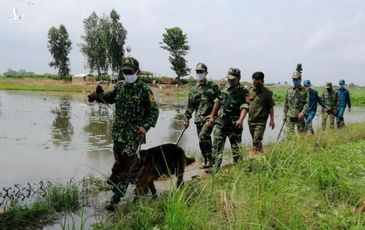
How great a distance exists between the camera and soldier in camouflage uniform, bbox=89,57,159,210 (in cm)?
507

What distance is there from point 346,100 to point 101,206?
34.2 ft

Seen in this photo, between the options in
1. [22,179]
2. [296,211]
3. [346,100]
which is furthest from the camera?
[346,100]

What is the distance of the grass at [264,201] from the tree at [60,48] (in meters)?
67.9

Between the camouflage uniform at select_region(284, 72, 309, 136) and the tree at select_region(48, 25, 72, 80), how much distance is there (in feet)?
210

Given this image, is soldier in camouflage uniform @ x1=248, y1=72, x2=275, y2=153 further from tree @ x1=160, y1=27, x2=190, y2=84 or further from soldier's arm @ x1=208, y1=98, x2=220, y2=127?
tree @ x1=160, y1=27, x2=190, y2=84

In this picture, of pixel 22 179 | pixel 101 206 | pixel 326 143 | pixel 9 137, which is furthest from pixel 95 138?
pixel 101 206

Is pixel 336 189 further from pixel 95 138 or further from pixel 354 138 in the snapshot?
pixel 95 138

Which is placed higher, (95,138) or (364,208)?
(364,208)

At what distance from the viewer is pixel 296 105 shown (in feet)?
32.1

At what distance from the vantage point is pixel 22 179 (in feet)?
26.7

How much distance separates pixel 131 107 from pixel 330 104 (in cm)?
959

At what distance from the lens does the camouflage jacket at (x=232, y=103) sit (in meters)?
6.95

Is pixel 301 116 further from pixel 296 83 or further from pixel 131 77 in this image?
pixel 131 77

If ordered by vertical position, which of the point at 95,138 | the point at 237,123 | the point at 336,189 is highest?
the point at 237,123
